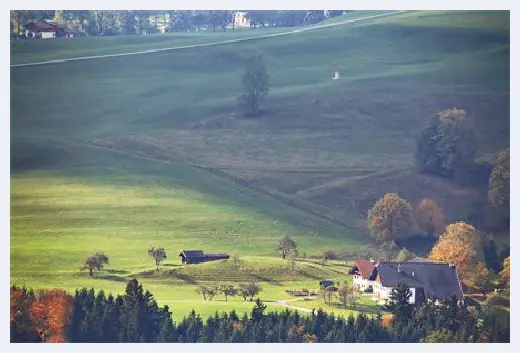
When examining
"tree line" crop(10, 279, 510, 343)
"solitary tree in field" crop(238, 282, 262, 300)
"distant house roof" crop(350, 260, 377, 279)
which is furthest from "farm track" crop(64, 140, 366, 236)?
"tree line" crop(10, 279, 510, 343)

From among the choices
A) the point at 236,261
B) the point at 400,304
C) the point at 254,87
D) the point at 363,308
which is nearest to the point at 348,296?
the point at 363,308

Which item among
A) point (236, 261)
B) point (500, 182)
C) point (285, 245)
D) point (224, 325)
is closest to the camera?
point (224, 325)

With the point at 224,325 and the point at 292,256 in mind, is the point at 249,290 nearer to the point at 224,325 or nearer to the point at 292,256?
the point at 292,256

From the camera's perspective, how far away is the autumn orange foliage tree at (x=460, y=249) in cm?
7694

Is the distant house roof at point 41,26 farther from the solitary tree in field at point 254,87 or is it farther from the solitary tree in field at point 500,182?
the solitary tree in field at point 500,182

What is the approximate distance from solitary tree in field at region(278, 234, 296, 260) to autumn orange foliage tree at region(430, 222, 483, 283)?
6434mm

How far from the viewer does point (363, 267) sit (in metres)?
76.9

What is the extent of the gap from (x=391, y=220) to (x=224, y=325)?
14630mm

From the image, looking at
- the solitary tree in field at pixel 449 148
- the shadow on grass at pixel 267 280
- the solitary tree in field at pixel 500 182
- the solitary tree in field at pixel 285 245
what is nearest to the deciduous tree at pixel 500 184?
the solitary tree in field at pixel 500 182

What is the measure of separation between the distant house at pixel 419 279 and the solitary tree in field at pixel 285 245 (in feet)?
18.9

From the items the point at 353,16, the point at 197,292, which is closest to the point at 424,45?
the point at 353,16

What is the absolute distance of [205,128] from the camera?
90438mm

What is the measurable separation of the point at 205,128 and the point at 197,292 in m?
16.9

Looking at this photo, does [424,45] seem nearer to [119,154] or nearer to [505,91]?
[505,91]
